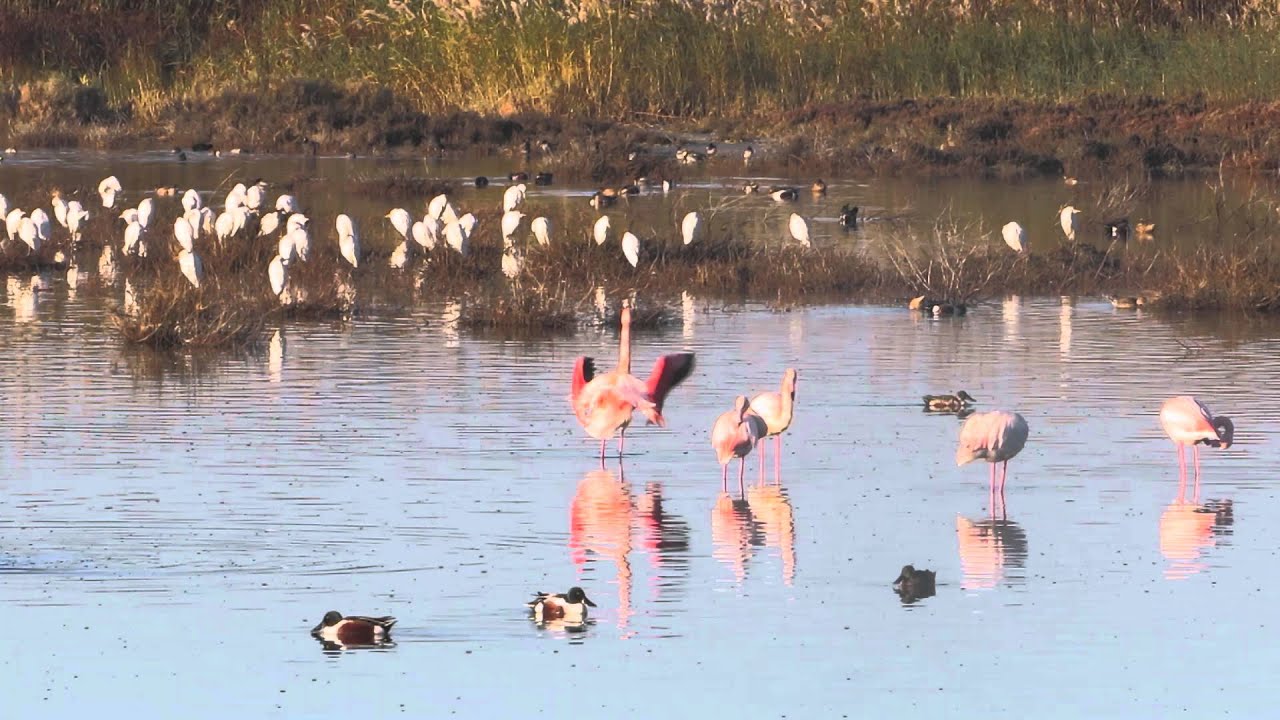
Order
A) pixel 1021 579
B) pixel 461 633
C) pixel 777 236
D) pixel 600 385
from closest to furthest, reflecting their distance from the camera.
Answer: pixel 461 633
pixel 1021 579
pixel 600 385
pixel 777 236

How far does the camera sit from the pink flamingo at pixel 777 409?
1248 centimetres

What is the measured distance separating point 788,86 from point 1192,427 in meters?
26.3

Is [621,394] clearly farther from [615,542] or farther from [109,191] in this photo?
[109,191]

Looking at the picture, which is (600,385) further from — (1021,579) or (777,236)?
(777,236)

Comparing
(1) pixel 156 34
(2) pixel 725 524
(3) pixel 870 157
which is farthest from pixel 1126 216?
(1) pixel 156 34

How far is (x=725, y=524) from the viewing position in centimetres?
1108

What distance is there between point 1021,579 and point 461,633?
7.34 feet

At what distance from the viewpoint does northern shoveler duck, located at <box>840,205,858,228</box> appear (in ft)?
86.2

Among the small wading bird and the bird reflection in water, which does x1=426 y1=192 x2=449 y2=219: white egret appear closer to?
the bird reflection in water

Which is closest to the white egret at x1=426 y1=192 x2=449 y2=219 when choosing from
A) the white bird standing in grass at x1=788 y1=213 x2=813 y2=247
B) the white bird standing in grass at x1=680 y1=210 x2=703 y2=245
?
the white bird standing in grass at x1=680 y1=210 x2=703 y2=245

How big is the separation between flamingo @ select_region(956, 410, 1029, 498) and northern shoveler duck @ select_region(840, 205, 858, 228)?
14.6 meters

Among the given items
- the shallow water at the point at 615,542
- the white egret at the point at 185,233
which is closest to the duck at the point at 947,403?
the shallow water at the point at 615,542

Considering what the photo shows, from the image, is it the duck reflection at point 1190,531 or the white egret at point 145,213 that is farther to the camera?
the white egret at point 145,213

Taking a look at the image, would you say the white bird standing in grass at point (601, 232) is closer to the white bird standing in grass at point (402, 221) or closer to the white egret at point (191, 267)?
the white bird standing in grass at point (402, 221)
